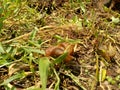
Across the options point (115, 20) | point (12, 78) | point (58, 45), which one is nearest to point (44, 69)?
point (12, 78)

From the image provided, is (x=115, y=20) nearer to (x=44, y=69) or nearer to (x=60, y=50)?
(x=60, y=50)

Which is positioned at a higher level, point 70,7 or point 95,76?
point 70,7

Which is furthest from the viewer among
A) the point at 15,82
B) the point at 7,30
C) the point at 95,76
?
the point at 7,30

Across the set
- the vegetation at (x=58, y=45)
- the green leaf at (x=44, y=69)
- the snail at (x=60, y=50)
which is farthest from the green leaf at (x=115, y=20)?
the green leaf at (x=44, y=69)

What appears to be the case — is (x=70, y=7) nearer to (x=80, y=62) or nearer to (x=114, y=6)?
(x=114, y=6)

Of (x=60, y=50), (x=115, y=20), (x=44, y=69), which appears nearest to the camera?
(x=44, y=69)

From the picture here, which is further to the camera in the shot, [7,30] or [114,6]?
[114,6]

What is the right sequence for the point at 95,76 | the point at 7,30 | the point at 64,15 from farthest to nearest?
the point at 64,15 → the point at 7,30 → the point at 95,76

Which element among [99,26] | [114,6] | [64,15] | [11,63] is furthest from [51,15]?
[11,63]

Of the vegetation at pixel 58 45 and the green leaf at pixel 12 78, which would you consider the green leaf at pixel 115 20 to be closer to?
the vegetation at pixel 58 45
